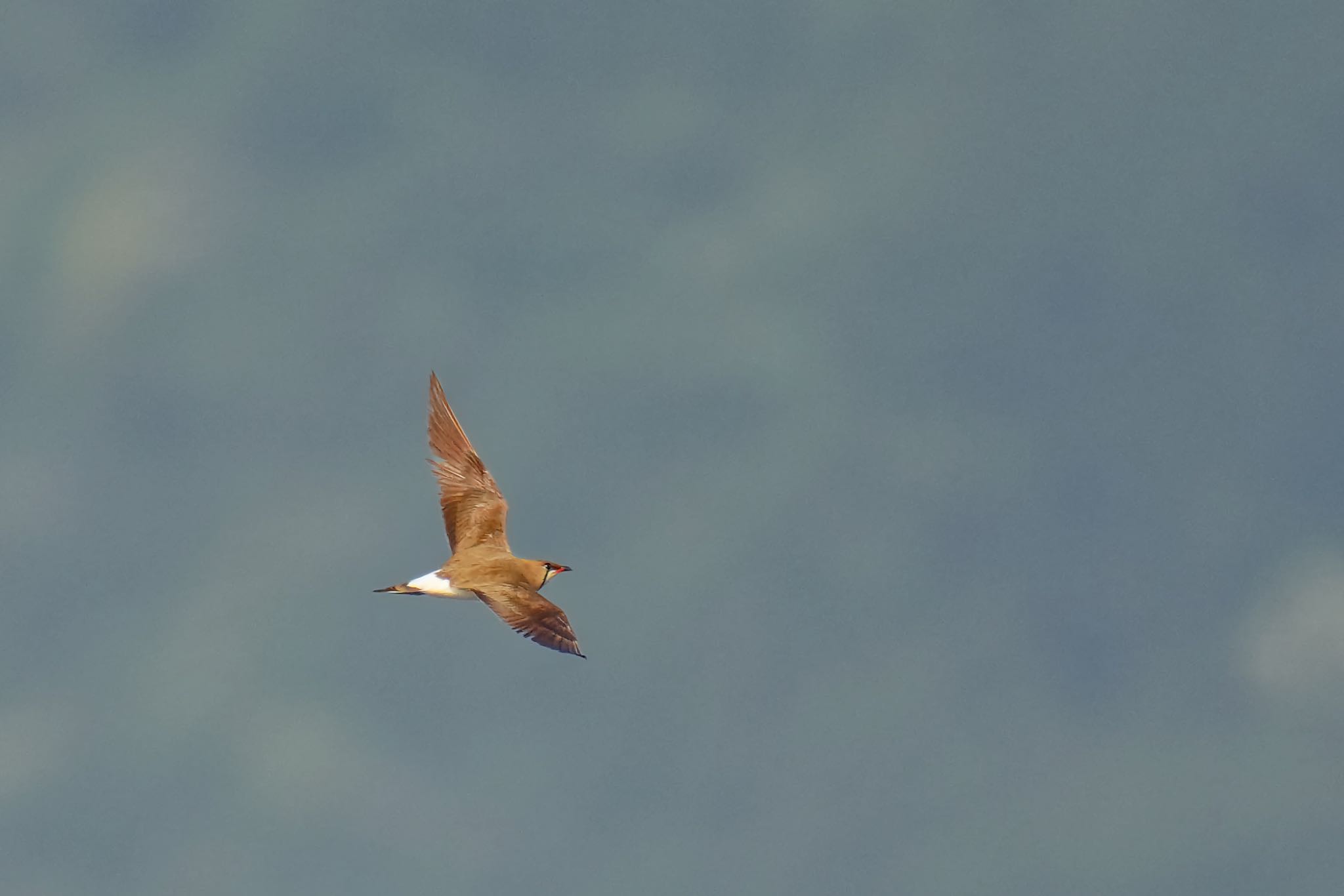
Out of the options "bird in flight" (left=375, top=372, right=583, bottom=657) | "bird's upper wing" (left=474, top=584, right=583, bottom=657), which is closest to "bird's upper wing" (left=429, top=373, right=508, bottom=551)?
"bird in flight" (left=375, top=372, right=583, bottom=657)

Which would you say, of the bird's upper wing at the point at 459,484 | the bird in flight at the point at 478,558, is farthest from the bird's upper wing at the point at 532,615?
the bird's upper wing at the point at 459,484

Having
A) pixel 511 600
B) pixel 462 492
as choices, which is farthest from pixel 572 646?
pixel 462 492

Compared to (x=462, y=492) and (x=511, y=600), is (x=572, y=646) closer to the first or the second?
(x=511, y=600)

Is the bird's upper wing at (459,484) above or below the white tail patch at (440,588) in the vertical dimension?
above

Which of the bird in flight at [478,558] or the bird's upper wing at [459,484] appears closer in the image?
the bird in flight at [478,558]

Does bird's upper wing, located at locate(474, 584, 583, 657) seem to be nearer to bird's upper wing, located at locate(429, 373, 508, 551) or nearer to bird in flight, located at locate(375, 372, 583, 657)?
bird in flight, located at locate(375, 372, 583, 657)

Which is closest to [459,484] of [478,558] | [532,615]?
[478,558]

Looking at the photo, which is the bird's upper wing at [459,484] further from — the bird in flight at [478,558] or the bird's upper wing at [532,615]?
the bird's upper wing at [532,615]
